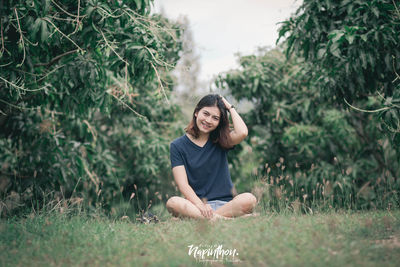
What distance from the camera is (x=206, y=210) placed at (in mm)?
3201

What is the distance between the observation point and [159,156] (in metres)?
6.14

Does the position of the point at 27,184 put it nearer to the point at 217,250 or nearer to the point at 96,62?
the point at 96,62

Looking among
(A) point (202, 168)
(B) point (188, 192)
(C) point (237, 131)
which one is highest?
(C) point (237, 131)

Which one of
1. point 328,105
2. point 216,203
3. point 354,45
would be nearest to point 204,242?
point 216,203

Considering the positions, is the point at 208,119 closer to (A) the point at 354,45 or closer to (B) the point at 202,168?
(B) the point at 202,168

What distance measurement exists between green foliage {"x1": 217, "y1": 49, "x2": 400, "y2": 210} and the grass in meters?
2.36

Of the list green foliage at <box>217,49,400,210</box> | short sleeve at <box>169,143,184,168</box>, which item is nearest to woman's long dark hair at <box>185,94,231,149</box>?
short sleeve at <box>169,143,184,168</box>

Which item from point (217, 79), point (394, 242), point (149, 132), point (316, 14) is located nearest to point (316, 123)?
point (217, 79)

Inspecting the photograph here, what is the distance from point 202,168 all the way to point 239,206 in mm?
553

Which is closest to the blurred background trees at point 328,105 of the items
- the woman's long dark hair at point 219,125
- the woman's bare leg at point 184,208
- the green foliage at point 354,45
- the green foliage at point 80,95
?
the green foliage at point 354,45

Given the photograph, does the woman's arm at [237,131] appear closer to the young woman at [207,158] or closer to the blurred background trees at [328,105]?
the young woman at [207,158]

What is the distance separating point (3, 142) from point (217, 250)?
4.29 metres

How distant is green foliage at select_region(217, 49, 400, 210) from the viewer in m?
5.33

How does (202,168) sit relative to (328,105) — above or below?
below
